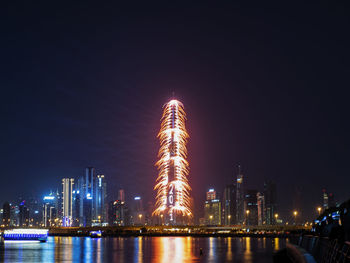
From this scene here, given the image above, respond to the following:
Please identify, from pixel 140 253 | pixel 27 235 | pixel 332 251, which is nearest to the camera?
pixel 332 251

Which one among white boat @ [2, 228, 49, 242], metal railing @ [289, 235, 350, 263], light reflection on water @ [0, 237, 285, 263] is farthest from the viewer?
white boat @ [2, 228, 49, 242]

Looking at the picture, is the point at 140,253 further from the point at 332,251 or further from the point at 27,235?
the point at 27,235

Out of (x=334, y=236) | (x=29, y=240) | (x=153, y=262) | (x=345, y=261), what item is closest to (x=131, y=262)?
(x=153, y=262)

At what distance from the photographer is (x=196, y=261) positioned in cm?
6134

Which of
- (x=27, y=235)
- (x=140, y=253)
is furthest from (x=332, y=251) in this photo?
(x=27, y=235)

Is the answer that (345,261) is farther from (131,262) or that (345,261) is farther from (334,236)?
(131,262)

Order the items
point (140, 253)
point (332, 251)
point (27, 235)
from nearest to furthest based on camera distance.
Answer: point (332, 251)
point (140, 253)
point (27, 235)

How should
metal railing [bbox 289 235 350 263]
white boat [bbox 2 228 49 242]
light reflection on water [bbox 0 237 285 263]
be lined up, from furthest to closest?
1. white boat [bbox 2 228 49 242]
2. light reflection on water [bbox 0 237 285 263]
3. metal railing [bbox 289 235 350 263]

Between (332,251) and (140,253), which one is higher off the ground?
(332,251)

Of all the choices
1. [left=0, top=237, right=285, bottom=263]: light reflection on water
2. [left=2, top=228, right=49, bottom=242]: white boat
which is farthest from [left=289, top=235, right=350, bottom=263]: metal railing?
[left=2, top=228, right=49, bottom=242]: white boat

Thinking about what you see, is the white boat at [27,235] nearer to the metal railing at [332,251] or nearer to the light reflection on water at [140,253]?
the light reflection on water at [140,253]

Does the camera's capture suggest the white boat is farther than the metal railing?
Yes

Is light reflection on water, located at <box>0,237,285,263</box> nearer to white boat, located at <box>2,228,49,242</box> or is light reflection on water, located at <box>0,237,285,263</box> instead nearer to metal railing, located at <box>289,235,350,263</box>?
metal railing, located at <box>289,235,350,263</box>

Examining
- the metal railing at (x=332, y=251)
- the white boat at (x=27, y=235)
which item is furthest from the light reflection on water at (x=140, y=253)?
the white boat at (x=27, y=235)
